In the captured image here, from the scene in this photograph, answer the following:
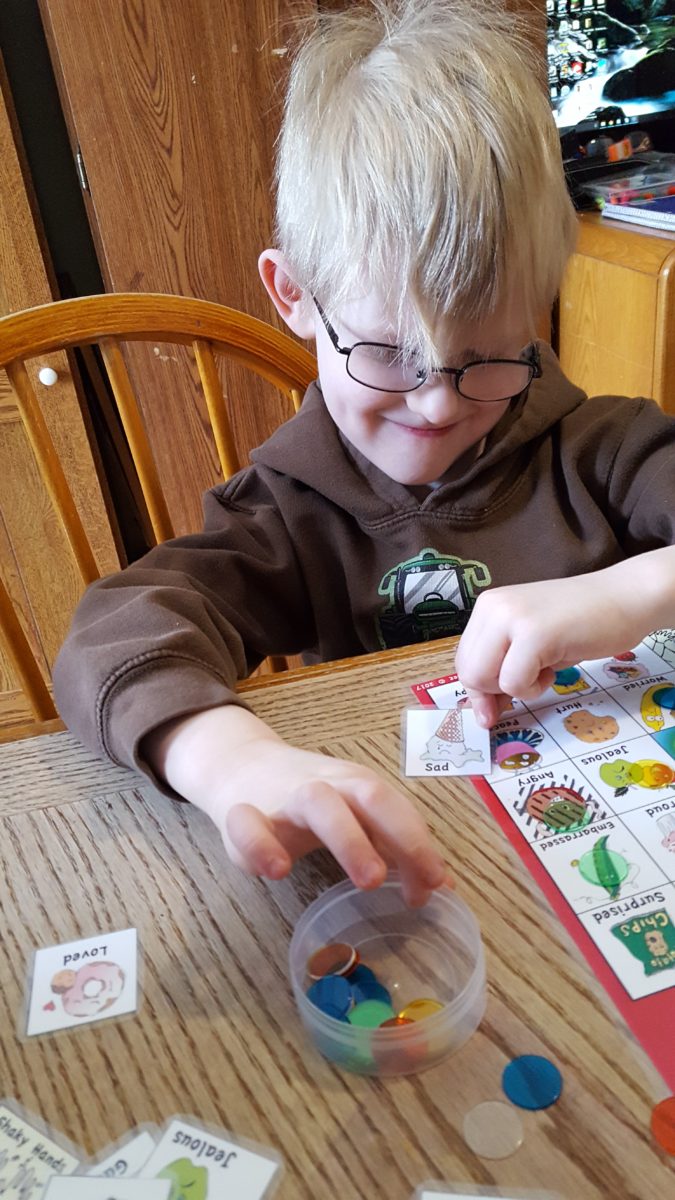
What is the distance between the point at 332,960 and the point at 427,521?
0.48 metres

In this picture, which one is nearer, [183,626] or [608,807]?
[608,807]

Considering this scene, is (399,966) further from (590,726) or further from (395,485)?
(395,485)

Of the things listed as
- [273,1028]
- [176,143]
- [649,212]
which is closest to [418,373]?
[273,1028]

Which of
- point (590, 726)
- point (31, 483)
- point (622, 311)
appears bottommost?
point (31, 483)

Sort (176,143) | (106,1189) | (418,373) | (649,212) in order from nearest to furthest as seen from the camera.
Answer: (106,1189) → (418,373) → (176,143) → (649,212)

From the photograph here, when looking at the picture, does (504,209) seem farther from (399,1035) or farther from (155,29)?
(155,29)

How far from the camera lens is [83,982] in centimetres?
45

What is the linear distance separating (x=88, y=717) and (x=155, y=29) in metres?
1.47

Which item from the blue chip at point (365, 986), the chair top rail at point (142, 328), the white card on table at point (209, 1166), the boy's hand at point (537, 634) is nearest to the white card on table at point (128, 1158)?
the white card on table at point (209, 1166)

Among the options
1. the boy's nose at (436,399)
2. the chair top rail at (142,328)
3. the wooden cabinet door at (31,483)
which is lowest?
the wooden cabinet door at (31,483)

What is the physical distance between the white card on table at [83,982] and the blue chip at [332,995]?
9 centimetres

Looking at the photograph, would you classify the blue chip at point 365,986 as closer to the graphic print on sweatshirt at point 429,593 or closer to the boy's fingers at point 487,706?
the boy's fingers at point 487,706

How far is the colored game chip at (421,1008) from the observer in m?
0.41

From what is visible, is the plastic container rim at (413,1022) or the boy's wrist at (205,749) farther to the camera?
the boy's wrist at (205,749)
